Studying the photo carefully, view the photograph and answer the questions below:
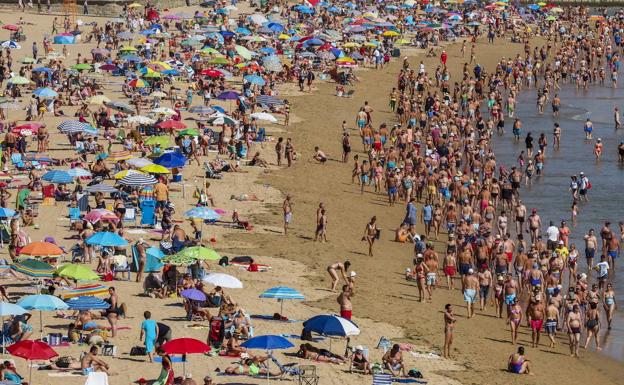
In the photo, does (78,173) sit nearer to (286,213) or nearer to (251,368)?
(286,213)

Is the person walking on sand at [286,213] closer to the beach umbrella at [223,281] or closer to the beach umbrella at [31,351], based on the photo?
the beach umbrella at [223,281]

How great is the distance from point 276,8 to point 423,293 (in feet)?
148

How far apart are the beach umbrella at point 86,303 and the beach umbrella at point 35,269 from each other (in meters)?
0.96

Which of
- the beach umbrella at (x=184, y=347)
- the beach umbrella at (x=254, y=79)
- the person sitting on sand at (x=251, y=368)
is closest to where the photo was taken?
the beach umbrella at (x=184, y=347)

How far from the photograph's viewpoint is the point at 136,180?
29.1 meters

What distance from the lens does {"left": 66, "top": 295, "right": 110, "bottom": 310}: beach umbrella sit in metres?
20.9

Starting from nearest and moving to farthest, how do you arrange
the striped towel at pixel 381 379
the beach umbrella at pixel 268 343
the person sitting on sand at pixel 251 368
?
the beach umbrella at pixel 268 343
the striped towel at pixel 381 379
the person sitting on sand at pixel 251 368

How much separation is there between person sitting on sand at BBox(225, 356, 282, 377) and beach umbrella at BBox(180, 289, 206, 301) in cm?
230

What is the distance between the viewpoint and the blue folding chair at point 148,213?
92.8ft

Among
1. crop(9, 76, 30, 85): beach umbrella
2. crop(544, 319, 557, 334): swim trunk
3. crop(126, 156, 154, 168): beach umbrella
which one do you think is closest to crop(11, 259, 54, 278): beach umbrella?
crop(126, 156, 154, 168): beach umbrella

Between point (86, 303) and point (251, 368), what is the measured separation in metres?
3.19

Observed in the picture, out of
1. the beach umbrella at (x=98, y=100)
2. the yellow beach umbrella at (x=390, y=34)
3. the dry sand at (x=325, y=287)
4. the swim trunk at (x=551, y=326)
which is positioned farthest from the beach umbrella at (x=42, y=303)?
the yellow beach umbrella at (x=390, y=34)

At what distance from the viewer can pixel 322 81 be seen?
169ft

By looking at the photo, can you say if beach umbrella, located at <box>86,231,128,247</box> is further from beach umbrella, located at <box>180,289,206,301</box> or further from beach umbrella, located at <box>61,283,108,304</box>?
beach umbrella, located at <box>180,289,206,301</box>
